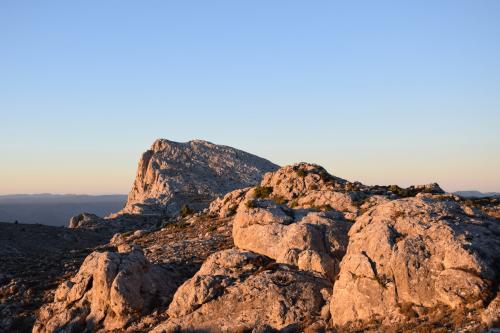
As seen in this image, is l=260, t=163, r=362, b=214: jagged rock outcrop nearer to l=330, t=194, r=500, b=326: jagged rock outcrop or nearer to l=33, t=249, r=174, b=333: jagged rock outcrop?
l=33, t=249, r=174, b=333: jagged rock outcrop

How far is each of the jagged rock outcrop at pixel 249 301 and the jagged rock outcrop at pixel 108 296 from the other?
3.38 meters

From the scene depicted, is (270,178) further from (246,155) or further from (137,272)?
(246,155)

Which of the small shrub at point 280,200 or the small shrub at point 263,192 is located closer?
the small shrub at point 280,200

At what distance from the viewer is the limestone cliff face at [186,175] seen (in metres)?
87.7

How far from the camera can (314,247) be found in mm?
25969

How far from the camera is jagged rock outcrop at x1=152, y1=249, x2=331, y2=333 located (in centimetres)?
2256

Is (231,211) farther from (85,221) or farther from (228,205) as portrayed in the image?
(85,221)

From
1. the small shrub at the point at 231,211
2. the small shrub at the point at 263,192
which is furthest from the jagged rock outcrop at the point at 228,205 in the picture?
the small shrub at the point at 263,192

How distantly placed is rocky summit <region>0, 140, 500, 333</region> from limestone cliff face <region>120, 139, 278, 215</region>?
151ft

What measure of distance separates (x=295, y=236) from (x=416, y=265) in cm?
773

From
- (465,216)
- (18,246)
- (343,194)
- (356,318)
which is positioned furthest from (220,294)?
(18,246)

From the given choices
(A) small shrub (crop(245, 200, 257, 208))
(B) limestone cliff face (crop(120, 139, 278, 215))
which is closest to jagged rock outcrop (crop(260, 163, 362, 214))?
(A) small shrub (crop(245, 200, 257, 208))

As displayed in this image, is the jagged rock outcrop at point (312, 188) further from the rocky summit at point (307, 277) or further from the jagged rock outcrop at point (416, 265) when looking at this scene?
the jagged rock outcrop at point (416, 265)

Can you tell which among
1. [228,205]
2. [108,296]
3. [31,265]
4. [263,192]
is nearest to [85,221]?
[228,205]
